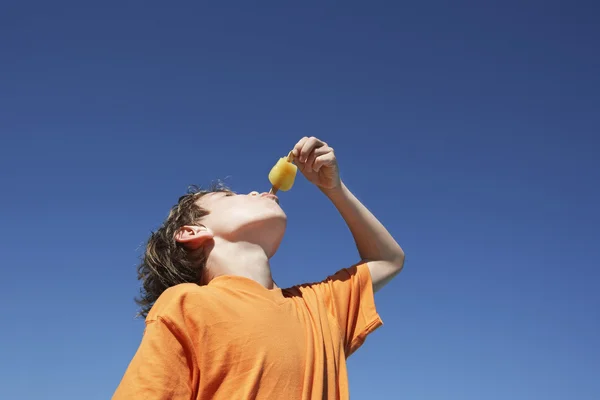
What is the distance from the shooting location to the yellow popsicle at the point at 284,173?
4254 millimetres

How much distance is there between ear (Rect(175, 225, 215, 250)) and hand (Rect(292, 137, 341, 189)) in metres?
0.81

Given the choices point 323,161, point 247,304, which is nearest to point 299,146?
point 323,161

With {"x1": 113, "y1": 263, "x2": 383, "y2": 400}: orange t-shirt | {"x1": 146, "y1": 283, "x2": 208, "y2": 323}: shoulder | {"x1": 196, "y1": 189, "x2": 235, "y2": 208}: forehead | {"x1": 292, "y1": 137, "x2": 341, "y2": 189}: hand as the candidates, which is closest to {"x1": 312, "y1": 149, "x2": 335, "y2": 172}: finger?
{"x1": 292, "y1": 137, "x2": 341, "y2": 189}: hand

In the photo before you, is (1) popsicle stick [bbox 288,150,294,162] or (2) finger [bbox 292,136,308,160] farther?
(1) popsicle stick [bbox 288,150,294,162]

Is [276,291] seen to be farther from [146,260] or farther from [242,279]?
[146,260]

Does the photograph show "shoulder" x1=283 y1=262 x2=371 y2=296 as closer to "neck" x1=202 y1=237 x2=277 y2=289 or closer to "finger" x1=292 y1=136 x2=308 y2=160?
"neck" x1=202 y1=237 x2=277 y2=289

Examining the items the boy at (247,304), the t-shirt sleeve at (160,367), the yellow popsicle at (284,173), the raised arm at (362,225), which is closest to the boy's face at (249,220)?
the boy at (247,304)

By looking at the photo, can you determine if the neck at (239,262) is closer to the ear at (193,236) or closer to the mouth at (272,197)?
the ear at (193,236)

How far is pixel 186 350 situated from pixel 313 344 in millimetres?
734

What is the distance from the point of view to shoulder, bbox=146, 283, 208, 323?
3.12 meters

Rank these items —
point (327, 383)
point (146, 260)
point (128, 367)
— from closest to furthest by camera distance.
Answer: point (128, 367) < point (327, 383) < point (146, 260)

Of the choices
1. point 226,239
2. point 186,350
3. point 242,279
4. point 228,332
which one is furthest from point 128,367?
point 226,239

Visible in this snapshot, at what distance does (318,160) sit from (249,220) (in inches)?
27.0

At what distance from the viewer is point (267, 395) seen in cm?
305
